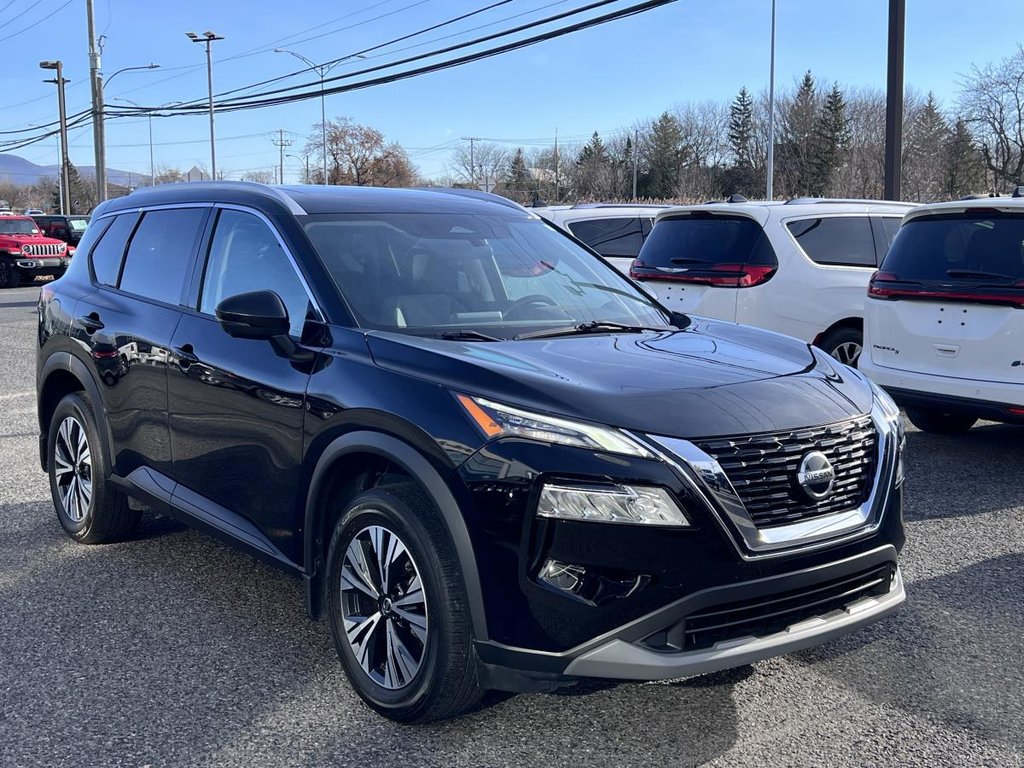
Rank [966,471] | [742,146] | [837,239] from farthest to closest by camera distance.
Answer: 1. [742,146]
2. [837,239]
3. [966,471]

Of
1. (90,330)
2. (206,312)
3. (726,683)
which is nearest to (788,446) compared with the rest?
(726,683)

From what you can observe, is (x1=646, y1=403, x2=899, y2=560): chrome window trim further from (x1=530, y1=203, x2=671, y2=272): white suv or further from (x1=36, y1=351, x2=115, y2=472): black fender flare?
(x1=530, y1=203, x2=671, y2=272): white suv

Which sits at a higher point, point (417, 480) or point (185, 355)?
point (185, 355)

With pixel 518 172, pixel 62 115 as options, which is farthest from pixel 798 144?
pixel 62 115

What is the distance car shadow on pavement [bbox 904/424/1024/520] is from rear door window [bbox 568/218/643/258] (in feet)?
14.2

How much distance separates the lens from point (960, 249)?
7191 millimetres

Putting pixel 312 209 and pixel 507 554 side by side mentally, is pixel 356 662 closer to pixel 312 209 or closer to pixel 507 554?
pixel 507 554

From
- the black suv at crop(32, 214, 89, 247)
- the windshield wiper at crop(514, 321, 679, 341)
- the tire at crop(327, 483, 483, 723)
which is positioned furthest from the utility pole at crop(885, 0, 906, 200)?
the black suv at crop(32, 214, 89, 247)

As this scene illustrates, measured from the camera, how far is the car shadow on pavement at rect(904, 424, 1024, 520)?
20.5 ft

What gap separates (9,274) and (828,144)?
64.1 meters

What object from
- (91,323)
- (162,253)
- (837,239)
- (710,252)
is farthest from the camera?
(837,239)

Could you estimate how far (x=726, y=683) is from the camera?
12.5ft

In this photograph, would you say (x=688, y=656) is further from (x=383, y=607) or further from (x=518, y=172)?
(x=518, y=172)

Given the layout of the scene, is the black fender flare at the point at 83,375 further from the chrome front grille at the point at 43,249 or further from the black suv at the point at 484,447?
the chrome front grille at the point at 43,249
